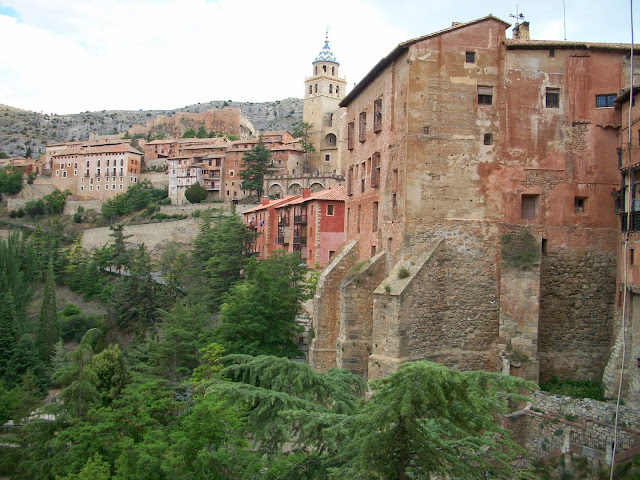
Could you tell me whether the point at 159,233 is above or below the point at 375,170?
below

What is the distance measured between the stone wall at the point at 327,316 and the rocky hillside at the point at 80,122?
110 metres

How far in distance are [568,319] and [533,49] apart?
26.8 ft

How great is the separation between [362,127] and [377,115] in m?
2.28

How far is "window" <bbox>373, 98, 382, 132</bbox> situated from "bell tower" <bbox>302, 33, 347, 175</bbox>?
203ft

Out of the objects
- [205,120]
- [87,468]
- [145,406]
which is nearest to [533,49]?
[145,406]

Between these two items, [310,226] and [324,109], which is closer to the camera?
[310,226]

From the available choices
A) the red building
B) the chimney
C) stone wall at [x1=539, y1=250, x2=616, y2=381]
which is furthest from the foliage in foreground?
the red building

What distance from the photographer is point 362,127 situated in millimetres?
23500

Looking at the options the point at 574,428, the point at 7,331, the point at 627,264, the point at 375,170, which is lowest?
the point at 7,331

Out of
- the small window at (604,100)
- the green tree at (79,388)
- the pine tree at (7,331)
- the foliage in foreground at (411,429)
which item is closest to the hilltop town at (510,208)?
the small window at (604,100)

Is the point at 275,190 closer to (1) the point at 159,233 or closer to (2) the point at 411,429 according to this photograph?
(1) the point at 159,233

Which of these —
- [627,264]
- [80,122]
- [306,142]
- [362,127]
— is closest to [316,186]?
[306,142]

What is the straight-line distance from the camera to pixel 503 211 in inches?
701

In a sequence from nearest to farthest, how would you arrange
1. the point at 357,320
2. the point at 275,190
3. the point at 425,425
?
the point at 425,425, the point at 357,320, the point at 275,190
